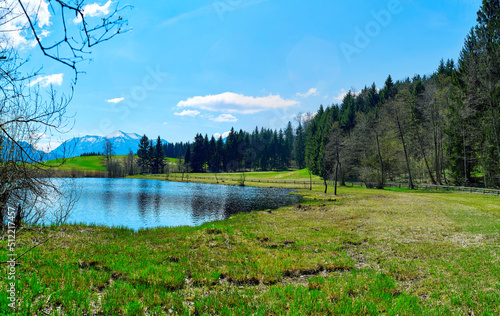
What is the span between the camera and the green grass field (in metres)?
4.73

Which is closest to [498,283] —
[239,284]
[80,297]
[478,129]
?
[239,284]

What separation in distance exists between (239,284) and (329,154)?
175ft

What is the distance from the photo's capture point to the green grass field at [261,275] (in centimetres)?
473

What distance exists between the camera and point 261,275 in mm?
6879

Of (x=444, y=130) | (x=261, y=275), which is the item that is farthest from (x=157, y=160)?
(x=261, y=275)

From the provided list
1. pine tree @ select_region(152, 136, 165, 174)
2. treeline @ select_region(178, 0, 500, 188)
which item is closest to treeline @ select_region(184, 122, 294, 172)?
pine tree @ select_region(152, 136, 165, 174)

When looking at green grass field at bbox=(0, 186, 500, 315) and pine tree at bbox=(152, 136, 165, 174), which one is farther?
pine tree at bbox=(152, 136, 165, 174)

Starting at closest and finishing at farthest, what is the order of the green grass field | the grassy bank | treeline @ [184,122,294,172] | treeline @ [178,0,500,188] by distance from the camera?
the green grass field → treeline @ [178,0,500,188] → the grassy bank → treeline @ [184,122,294,172]

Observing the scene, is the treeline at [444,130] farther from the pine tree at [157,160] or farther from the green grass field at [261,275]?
the pine tree at [157,160]

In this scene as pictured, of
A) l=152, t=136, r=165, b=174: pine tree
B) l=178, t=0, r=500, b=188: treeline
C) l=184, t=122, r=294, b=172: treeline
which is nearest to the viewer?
l=178, t=0, r=500, b=188: treeline

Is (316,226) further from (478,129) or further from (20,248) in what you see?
(478,129)

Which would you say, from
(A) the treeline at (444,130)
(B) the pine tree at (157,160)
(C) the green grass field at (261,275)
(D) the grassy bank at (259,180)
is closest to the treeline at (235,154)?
(B) the pine tree at (157,160)

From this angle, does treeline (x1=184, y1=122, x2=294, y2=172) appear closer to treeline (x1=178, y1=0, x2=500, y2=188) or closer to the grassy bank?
the grassy bank

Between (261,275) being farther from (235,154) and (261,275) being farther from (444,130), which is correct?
(235,154)
